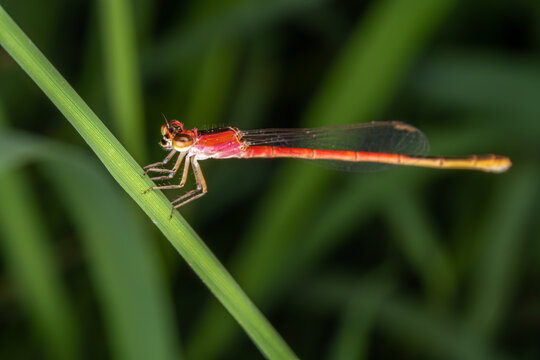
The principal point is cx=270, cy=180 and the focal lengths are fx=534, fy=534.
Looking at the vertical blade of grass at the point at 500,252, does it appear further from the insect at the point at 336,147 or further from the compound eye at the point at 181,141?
the compound eye at the point at 181,141

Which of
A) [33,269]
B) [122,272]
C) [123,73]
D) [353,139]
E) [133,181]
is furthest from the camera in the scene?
[353,139]

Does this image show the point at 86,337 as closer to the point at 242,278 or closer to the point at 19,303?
the point at 19,303

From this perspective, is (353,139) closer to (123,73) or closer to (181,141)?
(181,141)

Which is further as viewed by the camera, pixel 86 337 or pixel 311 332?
pixel 311 332

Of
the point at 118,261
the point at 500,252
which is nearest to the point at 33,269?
the point at 118,261

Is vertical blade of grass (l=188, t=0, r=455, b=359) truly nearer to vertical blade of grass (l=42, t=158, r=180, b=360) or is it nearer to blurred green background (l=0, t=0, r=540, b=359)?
blurred green background (l=0, t=0, r=540, b=359)

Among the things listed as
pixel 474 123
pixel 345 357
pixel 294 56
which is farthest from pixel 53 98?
pixel 294 56

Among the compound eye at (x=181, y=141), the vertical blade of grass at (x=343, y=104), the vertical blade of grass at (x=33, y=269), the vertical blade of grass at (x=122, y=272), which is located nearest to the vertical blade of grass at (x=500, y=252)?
the vertical blade of grass at (x=343, y=104)
